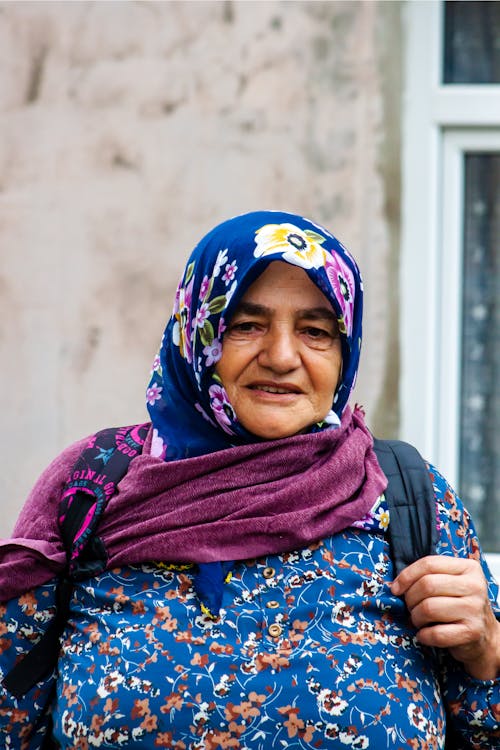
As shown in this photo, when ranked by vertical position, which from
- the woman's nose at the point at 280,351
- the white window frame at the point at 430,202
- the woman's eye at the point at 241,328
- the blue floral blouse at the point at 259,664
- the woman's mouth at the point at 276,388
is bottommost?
the blue floral blouse at the point at 259,664

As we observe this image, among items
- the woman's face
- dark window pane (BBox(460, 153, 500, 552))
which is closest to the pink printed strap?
the woman's face

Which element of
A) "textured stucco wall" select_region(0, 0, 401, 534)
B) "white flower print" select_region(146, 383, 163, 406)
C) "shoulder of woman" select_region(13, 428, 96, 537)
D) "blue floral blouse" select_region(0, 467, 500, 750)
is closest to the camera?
"blue floral blouse" select_region(0, 467, 500, 750)

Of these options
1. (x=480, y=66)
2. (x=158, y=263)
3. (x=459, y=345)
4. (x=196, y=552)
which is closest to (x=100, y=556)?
(x=196, y=552)

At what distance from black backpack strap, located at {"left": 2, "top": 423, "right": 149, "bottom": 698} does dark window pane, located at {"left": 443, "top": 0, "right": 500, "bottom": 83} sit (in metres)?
1.87

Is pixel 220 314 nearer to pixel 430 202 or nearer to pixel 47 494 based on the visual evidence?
pixel 47 494

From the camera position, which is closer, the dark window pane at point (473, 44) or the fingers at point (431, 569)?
the fingers at point (431, 569)

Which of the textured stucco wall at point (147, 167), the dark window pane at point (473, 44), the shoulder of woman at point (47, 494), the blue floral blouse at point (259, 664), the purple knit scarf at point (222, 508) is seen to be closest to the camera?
the blue floral blouse at point (259, 664)

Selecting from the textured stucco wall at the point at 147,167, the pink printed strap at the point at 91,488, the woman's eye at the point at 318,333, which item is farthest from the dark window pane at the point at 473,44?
the pink printed strap at the point at 91,488

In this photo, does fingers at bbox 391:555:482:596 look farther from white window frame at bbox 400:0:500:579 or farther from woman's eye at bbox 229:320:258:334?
white window frame at bbox 400:0:500:579

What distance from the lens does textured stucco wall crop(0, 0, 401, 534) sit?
3078mm

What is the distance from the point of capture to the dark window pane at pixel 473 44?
319 centimetres

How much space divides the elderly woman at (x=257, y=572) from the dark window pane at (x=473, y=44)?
1460 millimetres

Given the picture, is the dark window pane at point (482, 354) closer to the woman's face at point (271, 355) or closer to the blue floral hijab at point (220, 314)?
the blue floral hijab at point (220, 314)

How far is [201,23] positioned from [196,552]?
1.89 metres
